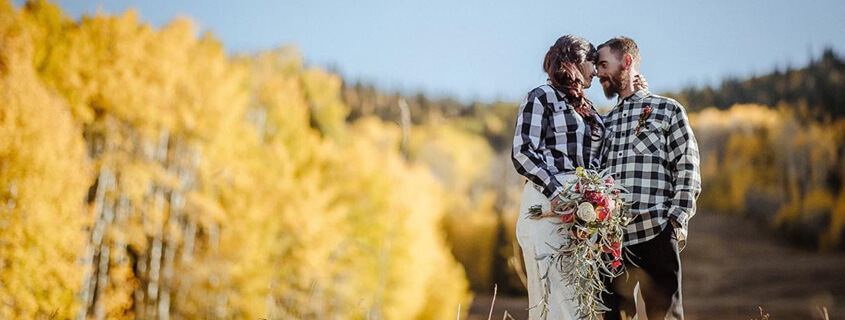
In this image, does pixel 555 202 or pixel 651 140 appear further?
pixel 651 140

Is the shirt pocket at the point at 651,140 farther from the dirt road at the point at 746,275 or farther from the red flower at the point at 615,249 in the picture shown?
the dirt road at the point at 746,275

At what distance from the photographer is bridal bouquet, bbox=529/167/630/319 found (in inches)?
89.1

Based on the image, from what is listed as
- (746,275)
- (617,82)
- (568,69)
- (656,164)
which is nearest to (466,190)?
(746,275)

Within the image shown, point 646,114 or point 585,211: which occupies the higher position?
point 646,114

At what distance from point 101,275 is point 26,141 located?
17.2ft

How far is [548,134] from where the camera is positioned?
8.01 feet

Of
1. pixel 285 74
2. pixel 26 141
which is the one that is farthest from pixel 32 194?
pixel 285 74

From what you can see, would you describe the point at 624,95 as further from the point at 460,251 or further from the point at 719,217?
the point at 719,217

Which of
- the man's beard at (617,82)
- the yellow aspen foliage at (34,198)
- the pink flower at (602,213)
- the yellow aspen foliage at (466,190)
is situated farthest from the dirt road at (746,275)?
the pink flower at (602,213)

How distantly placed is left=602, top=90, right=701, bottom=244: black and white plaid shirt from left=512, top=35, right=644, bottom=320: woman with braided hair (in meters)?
0.17

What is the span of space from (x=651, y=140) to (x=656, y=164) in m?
0.10

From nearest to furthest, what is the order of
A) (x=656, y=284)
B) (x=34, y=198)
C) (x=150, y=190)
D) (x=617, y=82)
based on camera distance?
1. (x=656, y=284)
2. (x=617, y=82)
3. (x=34, y=198)
4. (x=150, y=190)

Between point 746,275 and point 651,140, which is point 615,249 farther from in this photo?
point 746,275

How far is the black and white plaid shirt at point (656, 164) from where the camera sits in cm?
260
